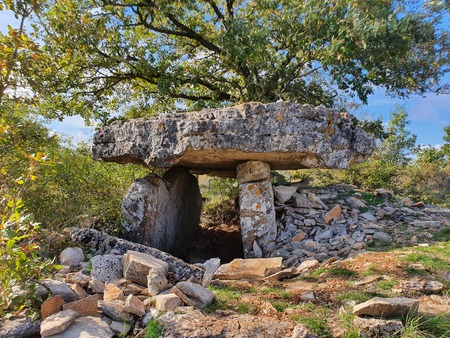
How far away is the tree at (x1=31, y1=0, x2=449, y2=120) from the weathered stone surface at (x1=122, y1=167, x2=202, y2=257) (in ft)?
8.39

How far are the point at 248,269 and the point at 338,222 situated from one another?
2409 mm

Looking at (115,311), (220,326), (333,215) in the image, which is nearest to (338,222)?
(333,215)

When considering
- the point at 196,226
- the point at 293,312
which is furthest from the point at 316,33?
the point at 293,312

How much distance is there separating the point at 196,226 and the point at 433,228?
180 inches

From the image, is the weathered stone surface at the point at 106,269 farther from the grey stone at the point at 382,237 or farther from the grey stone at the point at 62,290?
the grey stone at the point at 382,237

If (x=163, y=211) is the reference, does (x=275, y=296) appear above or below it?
below

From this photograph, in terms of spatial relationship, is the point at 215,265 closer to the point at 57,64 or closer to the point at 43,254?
the point at 43,254

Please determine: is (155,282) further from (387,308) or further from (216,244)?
(216,244)

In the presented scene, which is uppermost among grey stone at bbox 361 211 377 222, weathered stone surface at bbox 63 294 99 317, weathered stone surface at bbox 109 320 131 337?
grey stone at bbox 361 211 377 222

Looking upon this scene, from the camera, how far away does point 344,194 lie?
676 cm

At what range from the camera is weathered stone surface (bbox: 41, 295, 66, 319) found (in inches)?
91.9

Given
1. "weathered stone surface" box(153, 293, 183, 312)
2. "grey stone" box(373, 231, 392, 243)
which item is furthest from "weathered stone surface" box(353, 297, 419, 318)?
"grey stone" box(373, 231, 392, 243)

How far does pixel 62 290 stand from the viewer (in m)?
2.57

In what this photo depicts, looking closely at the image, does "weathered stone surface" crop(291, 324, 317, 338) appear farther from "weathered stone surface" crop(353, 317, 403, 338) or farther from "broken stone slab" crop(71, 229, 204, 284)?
"broken stone slab" crop(71, 229, 204, 284)
